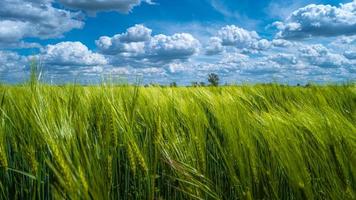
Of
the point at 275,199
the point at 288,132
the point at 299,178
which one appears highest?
the point at 288,132

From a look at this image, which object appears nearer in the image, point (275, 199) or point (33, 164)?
point (33, 164)

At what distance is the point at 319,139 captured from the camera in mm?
1386

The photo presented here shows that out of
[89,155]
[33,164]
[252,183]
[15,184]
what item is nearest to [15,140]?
[15,184]

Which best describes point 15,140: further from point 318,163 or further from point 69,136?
point 318,163

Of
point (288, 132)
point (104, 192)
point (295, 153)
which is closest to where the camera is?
point (104, 192)

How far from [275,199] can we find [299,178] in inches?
7.0

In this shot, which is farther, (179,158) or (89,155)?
(179,158)

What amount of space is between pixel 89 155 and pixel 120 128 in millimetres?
263

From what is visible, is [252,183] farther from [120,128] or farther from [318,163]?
[120,128]

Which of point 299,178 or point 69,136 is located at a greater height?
point 69,136

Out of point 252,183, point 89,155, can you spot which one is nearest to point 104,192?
point 89,155

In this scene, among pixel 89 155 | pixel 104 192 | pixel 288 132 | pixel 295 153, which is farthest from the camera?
pixel 288 132

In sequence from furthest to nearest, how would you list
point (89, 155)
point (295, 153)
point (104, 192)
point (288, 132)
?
point (288, 132)
point (295, 153)
point (89, 155)
point (104, 192)

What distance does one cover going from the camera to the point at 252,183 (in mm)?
1402
